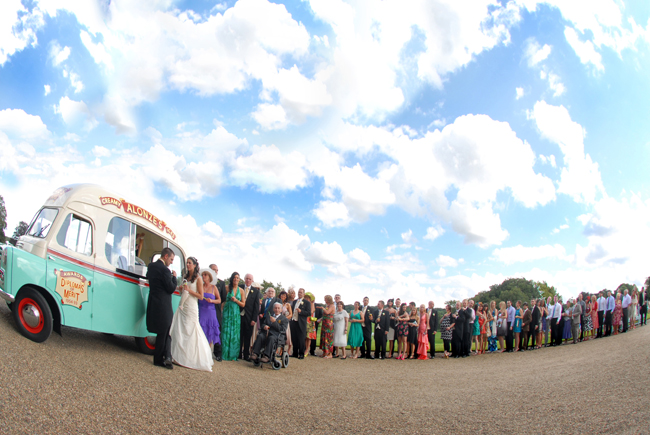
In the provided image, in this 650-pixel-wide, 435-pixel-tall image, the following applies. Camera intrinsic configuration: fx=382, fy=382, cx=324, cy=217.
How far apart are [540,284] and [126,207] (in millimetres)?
112641

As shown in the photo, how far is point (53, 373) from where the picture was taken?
5.90 meters

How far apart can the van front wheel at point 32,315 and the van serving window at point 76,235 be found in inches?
38.5

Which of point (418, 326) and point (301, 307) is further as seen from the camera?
point (418, 326)

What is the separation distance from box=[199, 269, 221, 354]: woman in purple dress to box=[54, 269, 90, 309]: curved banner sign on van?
258cm

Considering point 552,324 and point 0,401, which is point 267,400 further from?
point 552,324

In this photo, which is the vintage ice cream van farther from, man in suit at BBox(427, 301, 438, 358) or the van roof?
man in suit at BBox(427, 301, 438, 358)

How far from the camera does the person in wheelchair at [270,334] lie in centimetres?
983

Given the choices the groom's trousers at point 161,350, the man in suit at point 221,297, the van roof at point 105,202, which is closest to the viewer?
Result: the van roof at point 105,202

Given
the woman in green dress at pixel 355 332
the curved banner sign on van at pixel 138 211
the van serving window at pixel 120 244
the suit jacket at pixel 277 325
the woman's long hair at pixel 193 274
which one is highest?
the curved banner sign on van at pixel 138 211

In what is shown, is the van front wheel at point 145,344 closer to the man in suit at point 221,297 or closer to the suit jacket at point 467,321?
the man in suit at point 221,297

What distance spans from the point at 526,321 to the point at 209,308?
13.5m

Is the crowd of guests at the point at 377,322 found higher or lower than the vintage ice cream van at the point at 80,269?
lower

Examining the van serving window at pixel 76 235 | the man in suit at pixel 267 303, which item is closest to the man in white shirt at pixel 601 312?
the man in suit at pixel 267 303

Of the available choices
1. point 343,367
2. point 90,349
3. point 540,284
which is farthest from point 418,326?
point 540,284
